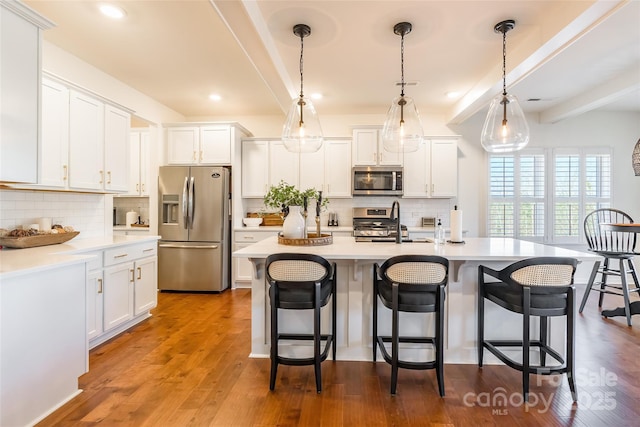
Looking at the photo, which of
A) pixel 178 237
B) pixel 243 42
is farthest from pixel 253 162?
pixel 243 42

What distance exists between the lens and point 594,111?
505cm

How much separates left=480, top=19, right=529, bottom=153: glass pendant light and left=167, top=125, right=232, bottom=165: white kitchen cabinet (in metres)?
3.50

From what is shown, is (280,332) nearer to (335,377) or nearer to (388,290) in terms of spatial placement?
(335,377)

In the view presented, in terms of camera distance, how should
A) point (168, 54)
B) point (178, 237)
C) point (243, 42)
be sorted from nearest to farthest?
point (243, 42), point (168, 54), point (178, 237)

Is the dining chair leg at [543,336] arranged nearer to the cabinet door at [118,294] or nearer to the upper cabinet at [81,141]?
the cabinet door at [118,294]

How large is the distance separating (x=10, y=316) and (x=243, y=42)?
2.45 meters

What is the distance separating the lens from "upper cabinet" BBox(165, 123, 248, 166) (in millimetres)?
4730

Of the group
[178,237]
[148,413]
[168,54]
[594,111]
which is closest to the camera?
[148,413]

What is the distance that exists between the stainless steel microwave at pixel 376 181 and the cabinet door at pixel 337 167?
198 millimetres

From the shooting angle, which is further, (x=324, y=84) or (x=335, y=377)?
(x=324, y=84)

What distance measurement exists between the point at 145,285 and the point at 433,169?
4169mm

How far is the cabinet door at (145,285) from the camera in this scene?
3.22 metres

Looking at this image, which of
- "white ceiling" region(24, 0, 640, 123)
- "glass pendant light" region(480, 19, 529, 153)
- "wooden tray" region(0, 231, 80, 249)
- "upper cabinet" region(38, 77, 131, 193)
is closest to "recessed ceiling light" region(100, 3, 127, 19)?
"white ceiling" region(24, 0, 640, 123)

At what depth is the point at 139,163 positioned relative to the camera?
4738 millimetres
